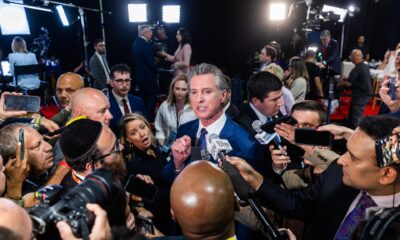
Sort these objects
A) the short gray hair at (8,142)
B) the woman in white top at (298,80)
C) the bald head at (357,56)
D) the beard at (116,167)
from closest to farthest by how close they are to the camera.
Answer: the beard at (116,167) < the short gray hair at (8,142) < the woman in white top at (298,80) < the bald head at (357,56)

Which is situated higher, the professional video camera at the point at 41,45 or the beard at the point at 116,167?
the professional video camera at the point at 41,45

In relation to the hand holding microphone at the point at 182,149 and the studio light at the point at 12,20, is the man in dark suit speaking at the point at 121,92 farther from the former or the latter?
the studio light at the point at 12,20

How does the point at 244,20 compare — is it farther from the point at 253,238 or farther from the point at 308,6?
the point at 253,238

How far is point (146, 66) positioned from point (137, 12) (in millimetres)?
3372

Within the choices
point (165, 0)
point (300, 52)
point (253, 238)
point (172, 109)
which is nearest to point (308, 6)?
point (300, 52)

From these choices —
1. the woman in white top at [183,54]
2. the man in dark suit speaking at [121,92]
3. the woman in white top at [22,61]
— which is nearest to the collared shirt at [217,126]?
the man in dark suit speaking at [121,92]

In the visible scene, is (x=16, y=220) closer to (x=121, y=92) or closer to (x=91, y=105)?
(x=91, y=105)

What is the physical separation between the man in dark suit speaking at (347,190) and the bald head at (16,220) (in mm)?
985

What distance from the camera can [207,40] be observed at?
10.3m

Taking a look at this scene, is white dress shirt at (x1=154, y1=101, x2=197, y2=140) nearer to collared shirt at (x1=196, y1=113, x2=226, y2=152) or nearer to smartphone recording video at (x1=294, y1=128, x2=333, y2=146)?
collared shirt at (x1=196, y1=113, x2=226, y2=152)

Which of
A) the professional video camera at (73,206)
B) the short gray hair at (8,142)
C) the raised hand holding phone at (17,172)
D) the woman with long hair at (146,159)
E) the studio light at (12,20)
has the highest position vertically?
the studio light at (12,20)

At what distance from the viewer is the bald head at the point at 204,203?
1058 mm

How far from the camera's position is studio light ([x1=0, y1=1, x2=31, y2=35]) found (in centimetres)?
797

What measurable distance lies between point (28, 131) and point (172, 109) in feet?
5.91
